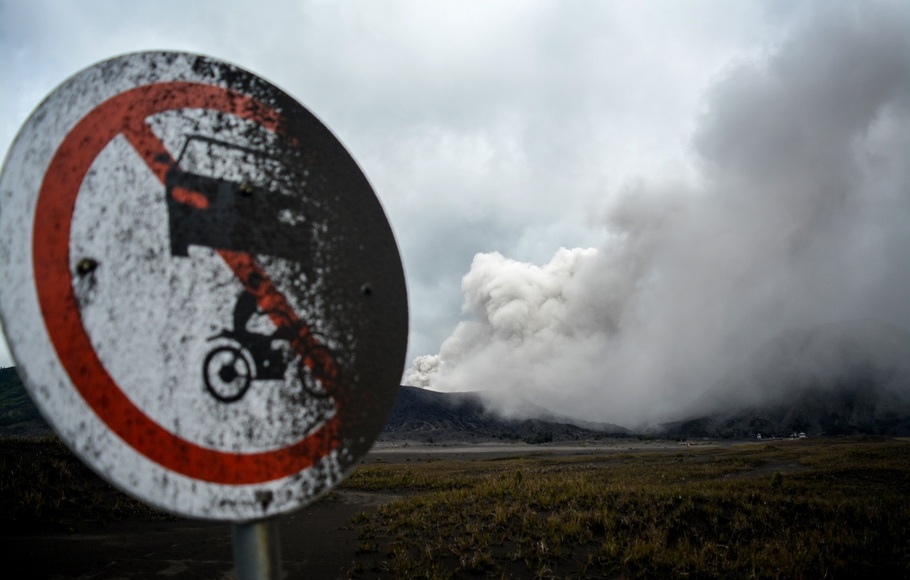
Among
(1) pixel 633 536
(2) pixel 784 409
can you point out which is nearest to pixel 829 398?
(2) pixel 784 409

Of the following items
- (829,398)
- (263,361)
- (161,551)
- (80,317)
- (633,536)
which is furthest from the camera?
(829,398)

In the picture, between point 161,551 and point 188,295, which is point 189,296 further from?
point 161,551

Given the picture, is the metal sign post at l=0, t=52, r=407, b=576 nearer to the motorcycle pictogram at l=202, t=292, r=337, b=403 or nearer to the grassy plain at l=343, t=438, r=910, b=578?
the motorcycle pictogram at l=202, t=292, r=337, b=403

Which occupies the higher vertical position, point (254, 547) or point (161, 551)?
point (254, 547)

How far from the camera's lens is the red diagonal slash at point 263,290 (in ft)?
3.66

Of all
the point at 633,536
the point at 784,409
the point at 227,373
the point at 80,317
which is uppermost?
the point at 80,317

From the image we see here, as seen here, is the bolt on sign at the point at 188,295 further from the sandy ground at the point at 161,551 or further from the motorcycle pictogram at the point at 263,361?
the sandy ground at the point at 161,551

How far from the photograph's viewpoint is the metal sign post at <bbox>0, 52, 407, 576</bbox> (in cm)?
93

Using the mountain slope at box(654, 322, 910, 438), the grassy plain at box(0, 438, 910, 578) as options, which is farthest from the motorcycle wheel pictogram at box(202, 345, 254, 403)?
the mountain slope at box(654, 322, 910, 438)

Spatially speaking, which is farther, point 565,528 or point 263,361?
point 565,528

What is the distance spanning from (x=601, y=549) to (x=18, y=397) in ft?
693

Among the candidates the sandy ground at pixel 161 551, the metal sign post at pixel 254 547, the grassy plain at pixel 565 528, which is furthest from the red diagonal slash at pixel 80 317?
the sandy ground at pixel 161 551

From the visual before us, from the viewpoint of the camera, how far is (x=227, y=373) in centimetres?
105

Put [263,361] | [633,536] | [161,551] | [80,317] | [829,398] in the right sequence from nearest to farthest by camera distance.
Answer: [80,317]
[263,361]
[633,536]
[161,551]
[829,398]
